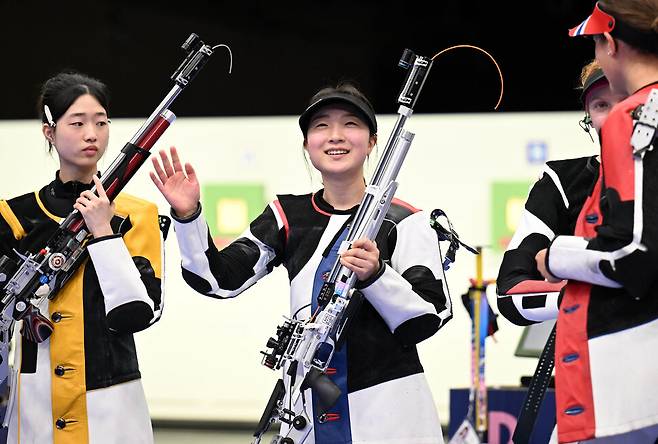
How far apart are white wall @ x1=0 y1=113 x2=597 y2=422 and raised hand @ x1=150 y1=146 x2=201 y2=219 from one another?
11.2 ft

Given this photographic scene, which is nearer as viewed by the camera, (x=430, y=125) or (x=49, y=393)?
(x=49, y=393)

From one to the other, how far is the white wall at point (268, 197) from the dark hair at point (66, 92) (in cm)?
310

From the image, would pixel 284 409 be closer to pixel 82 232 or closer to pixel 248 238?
pixel 248 238

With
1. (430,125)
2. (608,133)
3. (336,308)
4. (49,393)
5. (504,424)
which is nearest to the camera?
(608,133)

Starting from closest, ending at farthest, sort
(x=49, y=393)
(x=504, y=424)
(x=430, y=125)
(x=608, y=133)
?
(x=608, y=133) → (x=49, y=393) → (x=504, y=424) → (x=430, y=125)

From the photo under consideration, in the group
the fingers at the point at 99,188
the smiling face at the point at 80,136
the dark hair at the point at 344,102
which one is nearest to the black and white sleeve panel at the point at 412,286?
the dark hair at the point at 344,102

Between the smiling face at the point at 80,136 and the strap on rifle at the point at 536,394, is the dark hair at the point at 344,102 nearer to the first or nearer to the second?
the smiling face at the point at 80,136

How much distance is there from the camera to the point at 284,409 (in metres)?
2.71

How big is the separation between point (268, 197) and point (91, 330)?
3731mm

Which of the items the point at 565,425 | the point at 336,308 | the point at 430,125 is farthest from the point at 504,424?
the point at 565,425

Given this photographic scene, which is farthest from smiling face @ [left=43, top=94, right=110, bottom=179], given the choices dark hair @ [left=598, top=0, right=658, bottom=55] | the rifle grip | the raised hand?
dark hair @ [left=598, top=0, right=658, bottom=55]

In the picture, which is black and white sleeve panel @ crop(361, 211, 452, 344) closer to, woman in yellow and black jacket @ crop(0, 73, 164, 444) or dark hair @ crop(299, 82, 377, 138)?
dark hair @ crop(299, 82, 377, 138)

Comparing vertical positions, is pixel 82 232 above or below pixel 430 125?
below

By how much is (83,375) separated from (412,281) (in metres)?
0.86
